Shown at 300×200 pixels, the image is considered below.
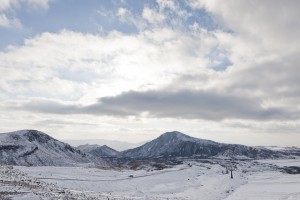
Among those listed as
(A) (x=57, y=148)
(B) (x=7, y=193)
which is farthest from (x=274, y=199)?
(A) (x=57, y=148)

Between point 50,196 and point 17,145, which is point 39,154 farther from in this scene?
point 50,196

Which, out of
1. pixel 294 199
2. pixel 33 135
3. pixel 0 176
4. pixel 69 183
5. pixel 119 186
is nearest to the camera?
pixel 0 176

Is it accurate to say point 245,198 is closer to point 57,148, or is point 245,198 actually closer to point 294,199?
point 294,199

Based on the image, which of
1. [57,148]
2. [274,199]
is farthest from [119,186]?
[57,148]

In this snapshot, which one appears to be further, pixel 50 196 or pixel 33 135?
pixel 33 135

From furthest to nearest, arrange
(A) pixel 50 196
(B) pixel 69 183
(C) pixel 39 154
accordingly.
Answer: (C) pixel 39 154 < (B) pixel 69 183 < (A) pixel 50 196

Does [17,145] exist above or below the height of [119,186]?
above
